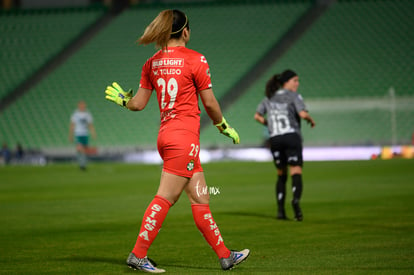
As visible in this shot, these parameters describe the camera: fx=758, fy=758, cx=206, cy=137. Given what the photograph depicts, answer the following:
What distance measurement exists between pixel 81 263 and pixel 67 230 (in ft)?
9.35

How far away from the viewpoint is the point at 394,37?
116ft

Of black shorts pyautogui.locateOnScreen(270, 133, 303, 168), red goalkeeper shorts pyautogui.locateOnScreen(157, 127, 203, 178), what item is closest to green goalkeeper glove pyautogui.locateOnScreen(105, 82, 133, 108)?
red goalkeeper shorts pyautogui.locateOnScreen(157, 127, 203, 178)

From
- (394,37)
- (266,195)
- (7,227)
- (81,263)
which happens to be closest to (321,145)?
(394,37)

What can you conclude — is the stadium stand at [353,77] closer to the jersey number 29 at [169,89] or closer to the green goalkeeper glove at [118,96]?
the green goalkeeper glove at [118,96]

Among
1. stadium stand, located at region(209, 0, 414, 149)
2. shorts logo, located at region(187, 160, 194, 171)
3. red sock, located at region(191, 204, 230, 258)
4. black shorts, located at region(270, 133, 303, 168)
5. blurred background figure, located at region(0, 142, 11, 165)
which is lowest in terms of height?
red sock, located at region(191, 204, 230, 258)

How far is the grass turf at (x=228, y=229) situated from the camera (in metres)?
6.95

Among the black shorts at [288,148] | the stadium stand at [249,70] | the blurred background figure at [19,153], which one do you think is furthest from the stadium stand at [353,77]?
the black shorts at [288,148]

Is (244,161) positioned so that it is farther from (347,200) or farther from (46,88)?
(347,200)

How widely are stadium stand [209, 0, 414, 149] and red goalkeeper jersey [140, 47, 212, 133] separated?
2455cm

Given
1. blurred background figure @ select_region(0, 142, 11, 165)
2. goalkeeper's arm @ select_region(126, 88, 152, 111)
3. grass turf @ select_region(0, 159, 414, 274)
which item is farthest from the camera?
blurred background figure @ select_region(0, 142, 11, 165)

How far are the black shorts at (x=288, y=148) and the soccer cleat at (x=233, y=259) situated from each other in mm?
4376

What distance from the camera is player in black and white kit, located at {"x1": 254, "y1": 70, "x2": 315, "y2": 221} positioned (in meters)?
10.9

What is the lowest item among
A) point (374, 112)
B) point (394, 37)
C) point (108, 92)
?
point (108, 92)

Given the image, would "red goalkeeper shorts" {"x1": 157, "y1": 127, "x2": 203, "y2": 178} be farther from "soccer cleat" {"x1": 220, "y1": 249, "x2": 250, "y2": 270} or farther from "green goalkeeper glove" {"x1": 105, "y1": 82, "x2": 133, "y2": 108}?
"soccer cleat" {"x1": 220, "y1": 249, "x2": 250, "y2": 270}
